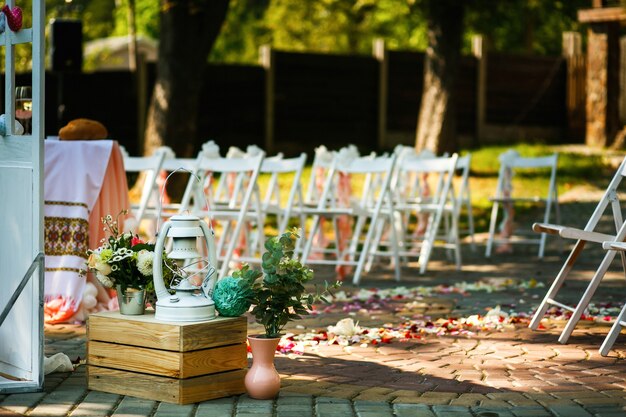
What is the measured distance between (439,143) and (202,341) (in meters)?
10.3

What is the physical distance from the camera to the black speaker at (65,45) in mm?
12445

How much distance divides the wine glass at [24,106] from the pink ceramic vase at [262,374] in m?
1.57

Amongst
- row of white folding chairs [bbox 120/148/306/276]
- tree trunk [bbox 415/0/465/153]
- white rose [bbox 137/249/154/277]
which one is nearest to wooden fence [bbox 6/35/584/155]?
tree trunk [bbox 415/0/465/153]

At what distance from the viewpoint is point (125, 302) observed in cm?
498

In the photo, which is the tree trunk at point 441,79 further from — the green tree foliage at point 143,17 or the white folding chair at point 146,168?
the green tree foliage at point 143,17

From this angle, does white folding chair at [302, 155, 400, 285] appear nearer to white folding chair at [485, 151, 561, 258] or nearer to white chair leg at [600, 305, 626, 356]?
white folding chair at [485, 151, 561, 258]

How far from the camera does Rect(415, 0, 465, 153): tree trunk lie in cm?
1459

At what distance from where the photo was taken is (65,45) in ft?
41.0

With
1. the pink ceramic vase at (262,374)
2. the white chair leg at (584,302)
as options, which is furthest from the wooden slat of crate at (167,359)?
the white chair leg at (584,302)

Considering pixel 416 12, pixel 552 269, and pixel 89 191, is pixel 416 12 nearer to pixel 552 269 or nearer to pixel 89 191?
pixel 552 269

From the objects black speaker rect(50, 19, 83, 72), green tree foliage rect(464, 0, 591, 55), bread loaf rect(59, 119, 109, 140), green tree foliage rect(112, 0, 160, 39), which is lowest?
bread loaf rect(59, 119, 109, 140)

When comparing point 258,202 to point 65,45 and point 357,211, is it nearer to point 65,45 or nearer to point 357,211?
point 357,211

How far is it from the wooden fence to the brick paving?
10558mm

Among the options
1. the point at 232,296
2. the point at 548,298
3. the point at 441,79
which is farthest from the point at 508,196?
the point at 232,296
